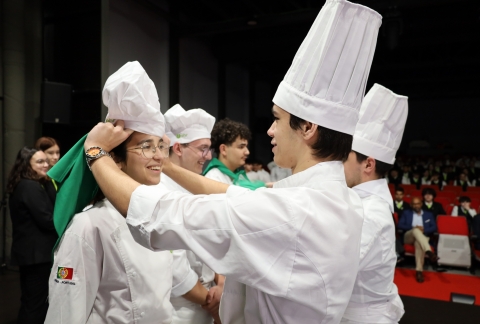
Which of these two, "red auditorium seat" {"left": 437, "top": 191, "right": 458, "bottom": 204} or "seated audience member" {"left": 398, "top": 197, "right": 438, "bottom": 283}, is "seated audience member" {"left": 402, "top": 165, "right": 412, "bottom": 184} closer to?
"red auditorium seat" {"left": 437, "top": 191, "right": 458, "bottom": 204}

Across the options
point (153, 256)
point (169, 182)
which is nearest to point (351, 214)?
Answer: point (153, 256)

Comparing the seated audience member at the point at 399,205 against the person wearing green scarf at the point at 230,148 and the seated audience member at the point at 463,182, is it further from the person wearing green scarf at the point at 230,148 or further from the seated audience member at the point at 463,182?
the person wearing green scarf at the point at 230,148

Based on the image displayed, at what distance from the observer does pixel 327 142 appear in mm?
1070

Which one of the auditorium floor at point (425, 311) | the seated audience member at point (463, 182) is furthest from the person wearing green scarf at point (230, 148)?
the seated audience member at point (463, 182)

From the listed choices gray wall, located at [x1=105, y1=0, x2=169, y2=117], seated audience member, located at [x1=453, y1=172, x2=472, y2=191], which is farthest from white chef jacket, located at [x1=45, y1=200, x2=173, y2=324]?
seated audience member, located at [x1=453, y1=172, x2=472, y2=191]

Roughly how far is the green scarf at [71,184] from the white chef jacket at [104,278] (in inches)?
1.3

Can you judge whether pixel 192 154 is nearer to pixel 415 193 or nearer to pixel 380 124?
pixel 380 124

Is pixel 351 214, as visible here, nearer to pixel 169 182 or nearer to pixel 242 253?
pixel 242 253

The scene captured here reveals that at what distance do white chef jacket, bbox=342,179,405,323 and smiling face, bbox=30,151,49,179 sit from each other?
2.80 metres

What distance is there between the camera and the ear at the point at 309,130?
106 cm

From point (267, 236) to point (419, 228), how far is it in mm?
5866

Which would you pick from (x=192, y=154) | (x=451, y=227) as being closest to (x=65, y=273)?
(x=192, y=154)

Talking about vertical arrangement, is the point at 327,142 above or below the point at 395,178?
above

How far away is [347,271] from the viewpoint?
38.6 inches
